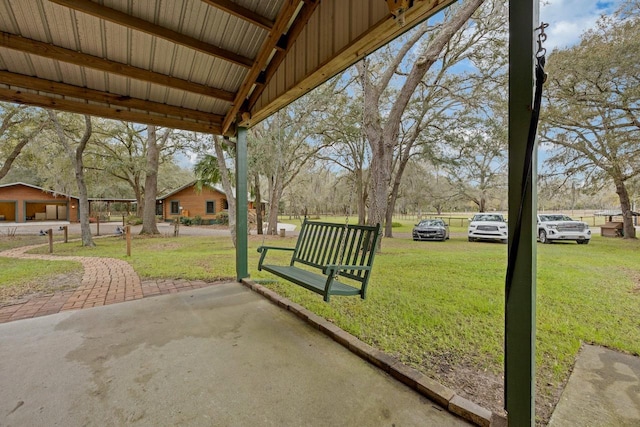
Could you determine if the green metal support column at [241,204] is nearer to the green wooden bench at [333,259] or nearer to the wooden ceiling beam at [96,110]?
the wooden ceiling beam at [96,110]

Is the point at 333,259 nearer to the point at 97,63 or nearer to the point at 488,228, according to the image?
the point at 97,63

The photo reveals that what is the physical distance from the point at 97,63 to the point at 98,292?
10.00 ft

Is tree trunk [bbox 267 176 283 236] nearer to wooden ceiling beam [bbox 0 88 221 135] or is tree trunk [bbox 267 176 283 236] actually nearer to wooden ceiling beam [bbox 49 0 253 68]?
wooden ceiling beam [bbox 0 88 221 135]

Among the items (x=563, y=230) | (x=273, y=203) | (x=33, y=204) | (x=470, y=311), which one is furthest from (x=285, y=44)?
(x=33, y=204)

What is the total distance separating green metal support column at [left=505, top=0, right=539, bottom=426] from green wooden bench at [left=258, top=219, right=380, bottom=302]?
1232mm

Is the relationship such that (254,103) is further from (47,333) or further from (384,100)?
(384,100)

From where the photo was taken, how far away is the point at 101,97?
11.5 ft

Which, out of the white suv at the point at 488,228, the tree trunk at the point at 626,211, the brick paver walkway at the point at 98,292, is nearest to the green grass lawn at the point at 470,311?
the brick paver walkway at the point at 98,292

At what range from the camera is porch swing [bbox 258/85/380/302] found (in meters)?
2.42

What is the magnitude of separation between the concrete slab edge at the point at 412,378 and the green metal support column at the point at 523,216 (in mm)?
189

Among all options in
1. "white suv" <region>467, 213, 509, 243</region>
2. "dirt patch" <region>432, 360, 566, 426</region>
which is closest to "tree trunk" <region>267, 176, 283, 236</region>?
"white suv" <region>467, 213, 509, 243</region>

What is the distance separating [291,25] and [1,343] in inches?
159

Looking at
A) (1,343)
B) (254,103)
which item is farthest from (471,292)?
(1,343)

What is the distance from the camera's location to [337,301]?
3.60 metres
